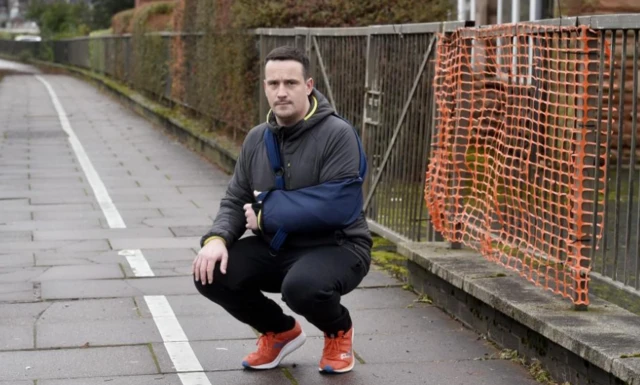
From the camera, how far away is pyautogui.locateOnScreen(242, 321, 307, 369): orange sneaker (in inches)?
243

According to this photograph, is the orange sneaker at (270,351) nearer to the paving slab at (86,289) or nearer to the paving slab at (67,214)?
the paving slab at (86,289)

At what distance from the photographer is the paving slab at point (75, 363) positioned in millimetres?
6113

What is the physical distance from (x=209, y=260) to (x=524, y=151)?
1.97 metres

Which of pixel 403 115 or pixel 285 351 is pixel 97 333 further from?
pixel 403 115

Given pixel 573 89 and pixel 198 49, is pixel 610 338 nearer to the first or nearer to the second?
pixel 573 89

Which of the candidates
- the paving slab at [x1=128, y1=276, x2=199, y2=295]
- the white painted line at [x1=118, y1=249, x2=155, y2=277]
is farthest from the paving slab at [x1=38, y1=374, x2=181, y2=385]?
the white painted line at [x1=118, y1=249, x2=155, y2=277]

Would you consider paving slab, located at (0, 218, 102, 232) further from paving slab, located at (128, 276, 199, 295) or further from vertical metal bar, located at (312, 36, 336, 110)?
paving slab, located at (128, 276, 199, 295)

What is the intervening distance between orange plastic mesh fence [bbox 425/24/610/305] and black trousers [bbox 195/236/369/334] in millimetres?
1045

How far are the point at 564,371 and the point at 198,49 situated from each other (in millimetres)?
14899

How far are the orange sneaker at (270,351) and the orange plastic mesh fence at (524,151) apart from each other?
1360mm

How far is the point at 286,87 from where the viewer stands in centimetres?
586

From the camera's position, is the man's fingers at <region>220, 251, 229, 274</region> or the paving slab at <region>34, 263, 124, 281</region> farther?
the paving slab at <region>34, 263, 124, 281</region>

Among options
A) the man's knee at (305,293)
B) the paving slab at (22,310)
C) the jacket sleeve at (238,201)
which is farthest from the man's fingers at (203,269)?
the paving slab at (22,310)

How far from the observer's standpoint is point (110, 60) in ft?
127
